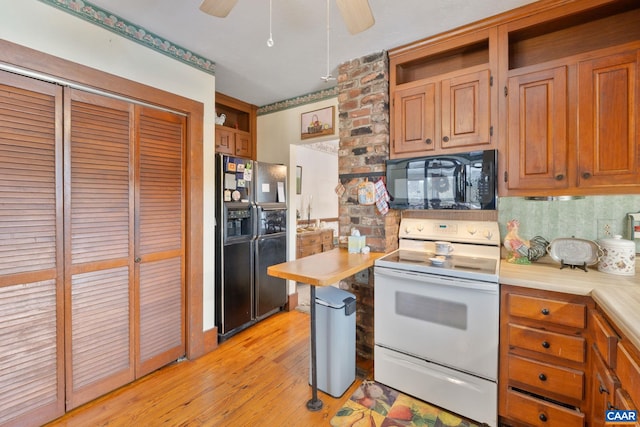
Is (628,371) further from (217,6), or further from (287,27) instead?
(287,27)

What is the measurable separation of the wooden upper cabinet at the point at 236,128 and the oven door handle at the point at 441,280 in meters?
2.29

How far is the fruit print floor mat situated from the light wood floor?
0.28ft

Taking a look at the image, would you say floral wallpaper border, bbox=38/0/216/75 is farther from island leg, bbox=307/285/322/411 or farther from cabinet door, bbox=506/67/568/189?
cabinet door, bbox=506/67/568/189

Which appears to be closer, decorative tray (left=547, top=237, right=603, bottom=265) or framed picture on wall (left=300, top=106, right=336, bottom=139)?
decorative tray (left=547, top=237, right=603, bottom=265)

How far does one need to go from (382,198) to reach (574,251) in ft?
4.11

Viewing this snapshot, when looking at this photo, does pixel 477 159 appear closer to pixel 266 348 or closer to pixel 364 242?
pixel 364 242

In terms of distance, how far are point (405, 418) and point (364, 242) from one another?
3.86ft

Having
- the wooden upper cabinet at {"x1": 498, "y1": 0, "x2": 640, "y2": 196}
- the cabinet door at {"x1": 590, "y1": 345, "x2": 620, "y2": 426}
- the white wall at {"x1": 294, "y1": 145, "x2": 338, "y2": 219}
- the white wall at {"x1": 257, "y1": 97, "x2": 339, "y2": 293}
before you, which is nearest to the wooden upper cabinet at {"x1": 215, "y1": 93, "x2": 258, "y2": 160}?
the white wall at {"x1": 257, "y1": 97, "x2": 339, "y2": 293}

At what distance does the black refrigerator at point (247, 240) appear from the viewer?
2.67 m

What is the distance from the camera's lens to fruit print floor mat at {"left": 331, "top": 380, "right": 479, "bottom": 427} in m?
1.68

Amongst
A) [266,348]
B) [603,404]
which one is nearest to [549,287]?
[603,404]

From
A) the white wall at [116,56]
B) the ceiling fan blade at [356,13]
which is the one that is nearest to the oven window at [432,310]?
the ceiling fan blade at [356,13]

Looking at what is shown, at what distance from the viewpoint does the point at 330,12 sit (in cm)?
179

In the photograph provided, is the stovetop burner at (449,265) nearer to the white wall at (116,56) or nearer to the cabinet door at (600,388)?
the cabinet door at (600,388)
